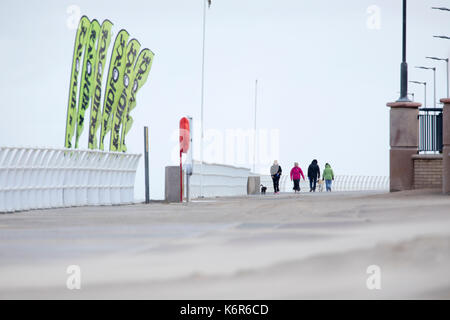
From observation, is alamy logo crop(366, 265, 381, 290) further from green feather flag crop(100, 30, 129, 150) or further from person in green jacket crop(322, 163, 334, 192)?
person in green jacket crop(322, 163, 334, 192)

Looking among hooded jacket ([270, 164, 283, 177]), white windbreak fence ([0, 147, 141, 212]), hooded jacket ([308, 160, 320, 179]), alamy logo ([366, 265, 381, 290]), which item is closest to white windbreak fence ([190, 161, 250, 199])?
hooded jacket ([270, 164, 283, 177])

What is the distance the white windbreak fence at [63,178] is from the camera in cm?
2488

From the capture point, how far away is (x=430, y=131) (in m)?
34.3

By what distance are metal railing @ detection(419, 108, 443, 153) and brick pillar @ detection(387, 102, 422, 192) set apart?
248mm

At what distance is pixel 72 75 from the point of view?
113 feet

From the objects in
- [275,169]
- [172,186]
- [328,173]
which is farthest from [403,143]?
[328,173]

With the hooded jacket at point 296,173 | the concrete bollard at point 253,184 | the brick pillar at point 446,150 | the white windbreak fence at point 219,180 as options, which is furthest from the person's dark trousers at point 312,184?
the brick pillar at point 446,150

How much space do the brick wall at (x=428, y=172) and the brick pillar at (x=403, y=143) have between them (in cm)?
31

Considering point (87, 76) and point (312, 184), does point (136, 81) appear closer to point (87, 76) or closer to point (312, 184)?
point (87, 76)

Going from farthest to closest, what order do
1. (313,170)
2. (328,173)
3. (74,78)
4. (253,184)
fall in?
(328,173)
(253,184)
(313,170)
(74,78)

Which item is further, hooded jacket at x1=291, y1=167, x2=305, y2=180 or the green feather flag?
hooded jacket at x1=291, y1=167, x2=305, y2=180

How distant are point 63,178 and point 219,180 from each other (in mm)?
22523

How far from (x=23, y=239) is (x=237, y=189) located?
143 ft

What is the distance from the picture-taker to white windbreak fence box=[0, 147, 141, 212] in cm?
2488
